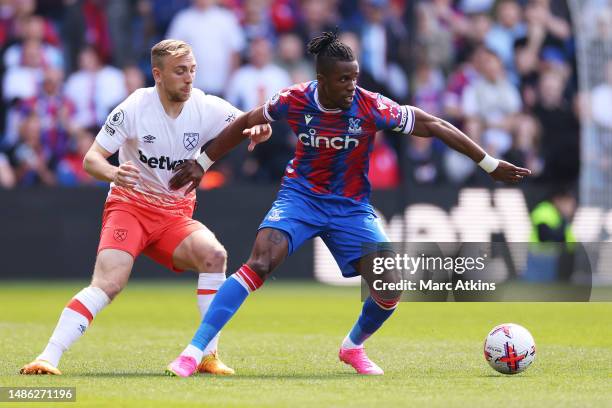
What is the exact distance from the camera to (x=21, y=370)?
788 centimetres

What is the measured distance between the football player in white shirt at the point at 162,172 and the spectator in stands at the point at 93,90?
967 cm

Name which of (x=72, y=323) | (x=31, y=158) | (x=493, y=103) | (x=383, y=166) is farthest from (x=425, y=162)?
(x=72, y=323)

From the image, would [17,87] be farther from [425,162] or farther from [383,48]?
[425,162]

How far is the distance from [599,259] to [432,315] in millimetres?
6074

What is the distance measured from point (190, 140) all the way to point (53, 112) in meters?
10.1

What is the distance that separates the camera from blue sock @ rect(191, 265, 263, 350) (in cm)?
796

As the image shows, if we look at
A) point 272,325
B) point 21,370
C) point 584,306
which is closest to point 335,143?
point 21,370

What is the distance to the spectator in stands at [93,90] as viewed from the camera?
18.2m

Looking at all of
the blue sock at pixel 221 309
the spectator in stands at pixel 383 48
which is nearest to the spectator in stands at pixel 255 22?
the spectator in stands at pixel 383 48

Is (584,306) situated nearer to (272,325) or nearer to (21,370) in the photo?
(272,325)

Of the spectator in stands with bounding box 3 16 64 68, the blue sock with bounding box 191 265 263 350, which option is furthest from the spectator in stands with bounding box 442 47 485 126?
the blue sock with bounding box 191 265 263 350

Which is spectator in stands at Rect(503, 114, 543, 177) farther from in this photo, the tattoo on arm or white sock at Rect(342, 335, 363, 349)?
the tattoo on arm

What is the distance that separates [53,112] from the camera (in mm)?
18188

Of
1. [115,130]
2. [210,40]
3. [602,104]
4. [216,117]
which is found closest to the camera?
[115,130]
